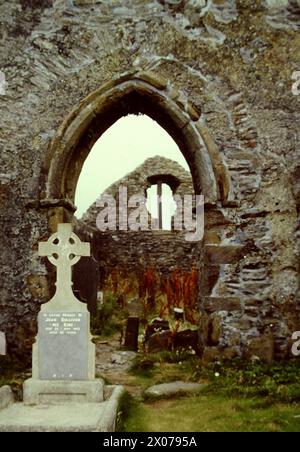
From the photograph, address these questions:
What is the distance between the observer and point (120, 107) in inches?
272

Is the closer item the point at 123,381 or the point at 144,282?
the point at 123,381

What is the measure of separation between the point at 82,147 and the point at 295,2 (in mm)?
3476

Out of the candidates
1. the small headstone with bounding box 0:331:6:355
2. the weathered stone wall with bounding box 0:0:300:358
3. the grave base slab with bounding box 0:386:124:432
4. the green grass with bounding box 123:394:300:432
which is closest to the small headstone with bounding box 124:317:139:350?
the weathered stone wall with bounding box 0:0:300:358

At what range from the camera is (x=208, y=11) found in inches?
269

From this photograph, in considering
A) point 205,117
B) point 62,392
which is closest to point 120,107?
point 205,117

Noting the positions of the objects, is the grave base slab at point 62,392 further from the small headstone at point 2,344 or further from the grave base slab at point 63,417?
the small headstone at point 2,344

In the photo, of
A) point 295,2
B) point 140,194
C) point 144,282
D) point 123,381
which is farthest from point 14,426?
point 140,194

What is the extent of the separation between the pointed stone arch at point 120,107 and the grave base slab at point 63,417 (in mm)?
2909

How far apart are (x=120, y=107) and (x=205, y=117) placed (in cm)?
119

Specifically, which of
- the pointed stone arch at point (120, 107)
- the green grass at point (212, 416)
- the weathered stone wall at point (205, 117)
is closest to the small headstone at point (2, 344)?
the weathered stone wall at point (205, 117)

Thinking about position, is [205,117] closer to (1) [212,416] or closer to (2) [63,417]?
(1) [212,416]

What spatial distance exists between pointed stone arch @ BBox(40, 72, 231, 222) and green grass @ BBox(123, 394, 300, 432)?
8.57 feet

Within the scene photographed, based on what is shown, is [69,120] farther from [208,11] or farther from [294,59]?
[294,59]

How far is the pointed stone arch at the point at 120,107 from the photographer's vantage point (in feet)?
21.2
